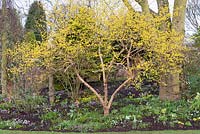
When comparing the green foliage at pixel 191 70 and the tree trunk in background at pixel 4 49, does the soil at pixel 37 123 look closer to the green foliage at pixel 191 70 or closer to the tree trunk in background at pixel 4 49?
the green foliage at pixel 191 70

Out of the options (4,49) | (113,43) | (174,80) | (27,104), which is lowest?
(27,104)

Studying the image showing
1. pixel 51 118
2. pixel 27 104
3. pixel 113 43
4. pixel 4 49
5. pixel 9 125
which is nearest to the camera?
pixel 9 125

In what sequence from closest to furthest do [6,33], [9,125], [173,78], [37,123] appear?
1. [9,125]
2. [37,123]
3. [173,78]
4. [6,33]

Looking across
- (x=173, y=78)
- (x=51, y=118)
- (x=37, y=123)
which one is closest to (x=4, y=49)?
(x=51, y=118)

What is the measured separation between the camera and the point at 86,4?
9.12 metres

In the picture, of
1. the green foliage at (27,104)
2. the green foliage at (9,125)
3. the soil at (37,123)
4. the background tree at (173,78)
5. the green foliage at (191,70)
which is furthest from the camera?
the background tree at (173,78)

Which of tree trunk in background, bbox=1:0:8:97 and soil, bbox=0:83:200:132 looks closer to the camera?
soil, bbox=0:83:200:132

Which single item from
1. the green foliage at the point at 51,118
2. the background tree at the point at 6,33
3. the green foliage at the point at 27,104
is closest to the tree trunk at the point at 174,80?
the green foliage at the point at 51,118

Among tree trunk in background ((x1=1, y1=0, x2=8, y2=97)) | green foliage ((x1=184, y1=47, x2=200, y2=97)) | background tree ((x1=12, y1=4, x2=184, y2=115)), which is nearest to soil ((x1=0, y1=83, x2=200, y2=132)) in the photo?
background tree ((x1=12, y1=4, x2=184, y2=115))

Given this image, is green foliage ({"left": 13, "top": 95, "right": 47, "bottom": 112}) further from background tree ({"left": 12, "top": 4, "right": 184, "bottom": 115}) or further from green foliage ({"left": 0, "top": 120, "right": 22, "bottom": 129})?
background tree ({"left": 12, "top": 4, "right": 184, "bottom": 115})

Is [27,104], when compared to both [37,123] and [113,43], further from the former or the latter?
[113,43]

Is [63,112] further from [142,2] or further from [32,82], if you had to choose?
[142,2]

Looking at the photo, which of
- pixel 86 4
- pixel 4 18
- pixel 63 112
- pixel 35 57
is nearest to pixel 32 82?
pixel 63 112

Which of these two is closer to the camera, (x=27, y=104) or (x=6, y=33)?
(x=27, y=104)
